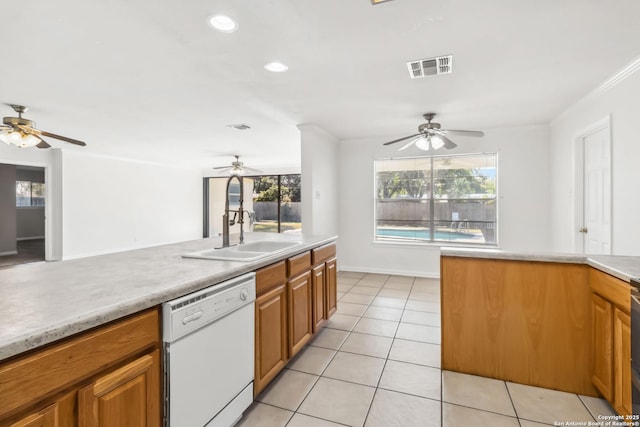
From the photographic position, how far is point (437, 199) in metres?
5.23

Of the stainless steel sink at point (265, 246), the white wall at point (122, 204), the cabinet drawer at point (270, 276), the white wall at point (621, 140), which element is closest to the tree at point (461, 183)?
Result: the white wall at point (621, 140)

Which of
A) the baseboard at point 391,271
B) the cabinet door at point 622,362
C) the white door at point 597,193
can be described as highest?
the white door at point 597,193

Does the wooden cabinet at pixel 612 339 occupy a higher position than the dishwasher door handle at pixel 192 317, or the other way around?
the dishwasher door handle at pixel 192 317

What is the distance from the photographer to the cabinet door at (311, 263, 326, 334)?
2646 mm

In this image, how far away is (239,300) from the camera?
162 cm

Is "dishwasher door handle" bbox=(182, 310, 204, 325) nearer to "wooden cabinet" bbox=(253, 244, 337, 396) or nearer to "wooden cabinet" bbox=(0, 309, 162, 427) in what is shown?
"wooden cabinet" bbox=(0, 309, 162, 427)

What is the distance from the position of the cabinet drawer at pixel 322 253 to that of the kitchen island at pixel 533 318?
103 cm

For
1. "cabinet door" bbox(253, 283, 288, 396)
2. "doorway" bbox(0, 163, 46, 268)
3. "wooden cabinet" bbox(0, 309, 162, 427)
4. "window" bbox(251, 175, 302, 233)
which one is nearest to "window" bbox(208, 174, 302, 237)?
"window" bbox(251, 175, 302, 233)

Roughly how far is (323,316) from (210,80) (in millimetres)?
2440

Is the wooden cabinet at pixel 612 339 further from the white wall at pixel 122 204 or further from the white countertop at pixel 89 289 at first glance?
the white wall at pixel 122 204

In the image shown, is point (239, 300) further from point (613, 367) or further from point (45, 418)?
point (613, 367)

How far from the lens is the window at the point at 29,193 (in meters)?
9.55

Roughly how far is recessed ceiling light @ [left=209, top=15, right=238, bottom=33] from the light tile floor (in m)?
2.38

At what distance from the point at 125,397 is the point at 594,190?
14.7 feet
